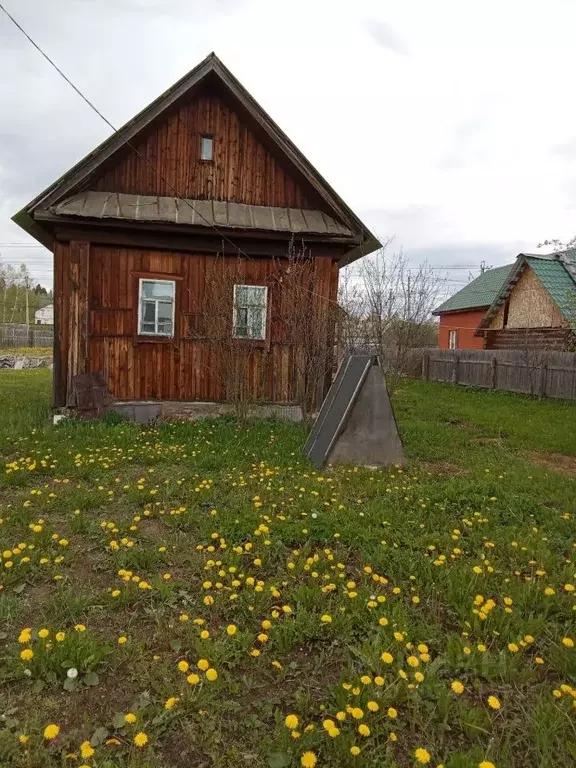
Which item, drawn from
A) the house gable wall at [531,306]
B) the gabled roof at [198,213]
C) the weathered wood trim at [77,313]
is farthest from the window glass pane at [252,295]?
the house gable wall at [531,306]

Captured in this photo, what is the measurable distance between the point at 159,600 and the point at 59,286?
7292 millimetres

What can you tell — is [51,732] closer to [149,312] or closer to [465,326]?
[149,312]

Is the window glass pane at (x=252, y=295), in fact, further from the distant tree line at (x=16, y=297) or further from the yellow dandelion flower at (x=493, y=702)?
the distant tree line at (x=16, y=297)

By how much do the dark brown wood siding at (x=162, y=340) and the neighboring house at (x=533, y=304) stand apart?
11.4 meters

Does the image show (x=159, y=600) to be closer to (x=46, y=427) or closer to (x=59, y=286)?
(x=46, y=427)

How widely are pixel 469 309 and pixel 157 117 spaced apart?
23.4 metres

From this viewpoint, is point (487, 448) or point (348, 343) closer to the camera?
point (487, 448)

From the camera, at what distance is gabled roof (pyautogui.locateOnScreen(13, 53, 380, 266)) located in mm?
8719

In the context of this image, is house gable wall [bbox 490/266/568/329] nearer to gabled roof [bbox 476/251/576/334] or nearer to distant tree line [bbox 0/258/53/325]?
gabled roof [bbox 476/251/576/334]

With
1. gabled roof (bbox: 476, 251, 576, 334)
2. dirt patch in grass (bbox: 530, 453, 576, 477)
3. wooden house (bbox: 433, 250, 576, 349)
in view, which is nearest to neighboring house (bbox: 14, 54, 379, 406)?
dirt patch in grass (bbox: 530, 453, 576, 477)

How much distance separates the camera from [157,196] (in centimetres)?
945

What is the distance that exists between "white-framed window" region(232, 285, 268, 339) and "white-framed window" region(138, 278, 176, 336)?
A: 128 cm

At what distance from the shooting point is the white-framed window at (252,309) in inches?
370

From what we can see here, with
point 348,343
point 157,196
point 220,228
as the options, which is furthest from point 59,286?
point 348,343
